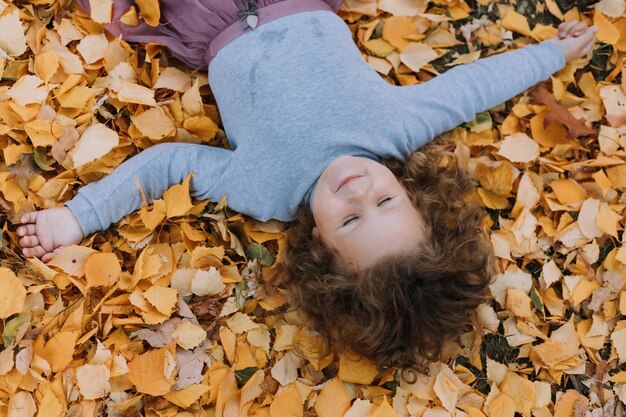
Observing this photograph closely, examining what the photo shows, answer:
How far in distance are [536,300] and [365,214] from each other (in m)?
0.63

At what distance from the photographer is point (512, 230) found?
180 centimetres

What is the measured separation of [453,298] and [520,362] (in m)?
0.35

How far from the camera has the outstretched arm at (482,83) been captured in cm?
172

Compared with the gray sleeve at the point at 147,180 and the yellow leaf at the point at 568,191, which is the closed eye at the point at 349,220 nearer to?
the gray sleeve at the point at 147,180

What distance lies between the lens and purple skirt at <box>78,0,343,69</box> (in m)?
1.70

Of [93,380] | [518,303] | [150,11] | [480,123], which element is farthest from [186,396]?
[480,123]

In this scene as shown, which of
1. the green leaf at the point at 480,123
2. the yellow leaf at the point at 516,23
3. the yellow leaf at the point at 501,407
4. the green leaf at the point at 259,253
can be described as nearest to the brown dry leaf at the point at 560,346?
the yellow leaf at the point at 501,407

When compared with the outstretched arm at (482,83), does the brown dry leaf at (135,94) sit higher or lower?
higher

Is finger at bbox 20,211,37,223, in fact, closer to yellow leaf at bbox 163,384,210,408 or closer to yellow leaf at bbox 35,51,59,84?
yellow leaf at bbox 35,51,59,84

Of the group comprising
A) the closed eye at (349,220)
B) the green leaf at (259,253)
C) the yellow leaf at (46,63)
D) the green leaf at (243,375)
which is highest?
the yellow leaf at (46,63)

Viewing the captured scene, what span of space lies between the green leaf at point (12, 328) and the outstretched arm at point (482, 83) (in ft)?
3.51

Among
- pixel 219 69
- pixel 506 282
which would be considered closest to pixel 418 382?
pixel 506 282

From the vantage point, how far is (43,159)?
166 centimetres

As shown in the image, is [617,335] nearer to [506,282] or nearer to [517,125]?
[506,282]
